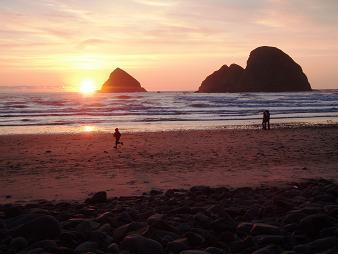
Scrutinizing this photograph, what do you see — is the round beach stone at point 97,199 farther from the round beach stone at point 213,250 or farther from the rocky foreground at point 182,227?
the round beach stone at point 213,250

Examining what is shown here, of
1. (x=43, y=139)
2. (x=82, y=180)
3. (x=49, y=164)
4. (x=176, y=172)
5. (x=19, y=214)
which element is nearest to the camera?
(x=19, y=214)

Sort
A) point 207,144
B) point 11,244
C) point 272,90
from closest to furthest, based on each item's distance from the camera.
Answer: point 11,244, point 207,144, point 272,90

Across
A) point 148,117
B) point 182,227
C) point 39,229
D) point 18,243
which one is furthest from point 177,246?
point 148,117

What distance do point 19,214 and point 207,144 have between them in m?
13.3

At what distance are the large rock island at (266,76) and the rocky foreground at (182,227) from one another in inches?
6642

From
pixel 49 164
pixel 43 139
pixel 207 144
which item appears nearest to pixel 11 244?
pixel 49 164

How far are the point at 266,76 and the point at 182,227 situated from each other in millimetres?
175953

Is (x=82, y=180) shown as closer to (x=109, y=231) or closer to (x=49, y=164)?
(x=49, y=164)

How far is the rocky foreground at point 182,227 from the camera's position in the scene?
5801 millimetres

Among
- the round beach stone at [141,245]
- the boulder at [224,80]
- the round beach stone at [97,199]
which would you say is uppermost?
the boulder at [224,80]

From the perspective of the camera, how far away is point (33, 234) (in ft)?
20.5

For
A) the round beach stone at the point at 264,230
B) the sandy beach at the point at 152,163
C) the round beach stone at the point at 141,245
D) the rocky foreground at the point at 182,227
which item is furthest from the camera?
the sandy beach at the point at 152,163

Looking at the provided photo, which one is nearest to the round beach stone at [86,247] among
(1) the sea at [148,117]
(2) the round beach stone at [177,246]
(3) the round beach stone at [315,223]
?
(2) the round beach stone at [177,246]

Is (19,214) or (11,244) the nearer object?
(11,244)
